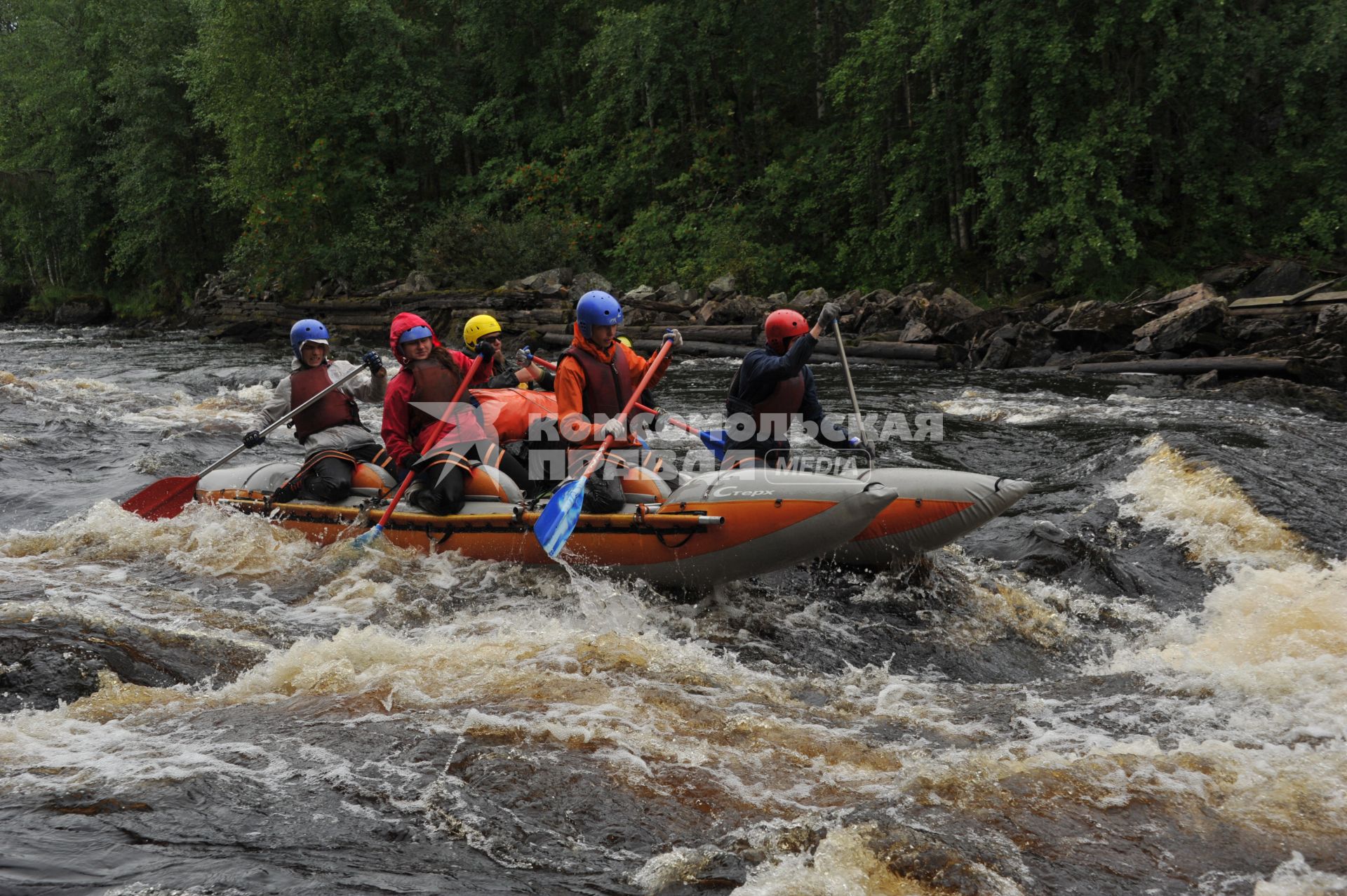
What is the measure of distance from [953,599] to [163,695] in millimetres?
4028

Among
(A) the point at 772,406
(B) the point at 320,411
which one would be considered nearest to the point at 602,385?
(A) the point at 772,406

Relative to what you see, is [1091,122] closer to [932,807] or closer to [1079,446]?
[1079,446]

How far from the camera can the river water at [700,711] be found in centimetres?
309

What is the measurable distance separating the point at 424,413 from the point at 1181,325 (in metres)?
10.3

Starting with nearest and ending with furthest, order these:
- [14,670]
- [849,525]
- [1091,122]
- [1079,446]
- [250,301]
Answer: [14,670] → [849,525] → [1079,446] → [1091,122] → [250,301]

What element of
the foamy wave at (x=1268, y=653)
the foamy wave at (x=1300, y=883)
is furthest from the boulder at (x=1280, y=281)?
the foamy wave at (x=1300, y=883)

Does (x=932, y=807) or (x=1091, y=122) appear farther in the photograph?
(x=1091, y=122)

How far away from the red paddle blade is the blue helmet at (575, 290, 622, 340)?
3409 mm

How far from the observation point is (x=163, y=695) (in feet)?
14.1

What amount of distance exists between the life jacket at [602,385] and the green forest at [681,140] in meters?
11.5

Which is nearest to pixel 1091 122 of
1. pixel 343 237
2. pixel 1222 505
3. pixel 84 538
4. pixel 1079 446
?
pixel 1079 446

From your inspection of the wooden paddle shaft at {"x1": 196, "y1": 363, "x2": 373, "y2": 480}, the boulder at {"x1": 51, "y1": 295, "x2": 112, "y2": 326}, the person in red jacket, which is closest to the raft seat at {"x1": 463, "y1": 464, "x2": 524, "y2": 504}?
the person in red jacket

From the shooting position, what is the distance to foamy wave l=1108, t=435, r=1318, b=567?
6.24 m

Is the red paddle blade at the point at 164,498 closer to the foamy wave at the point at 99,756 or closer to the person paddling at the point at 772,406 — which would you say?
the foamy wave at the point at 99,756
